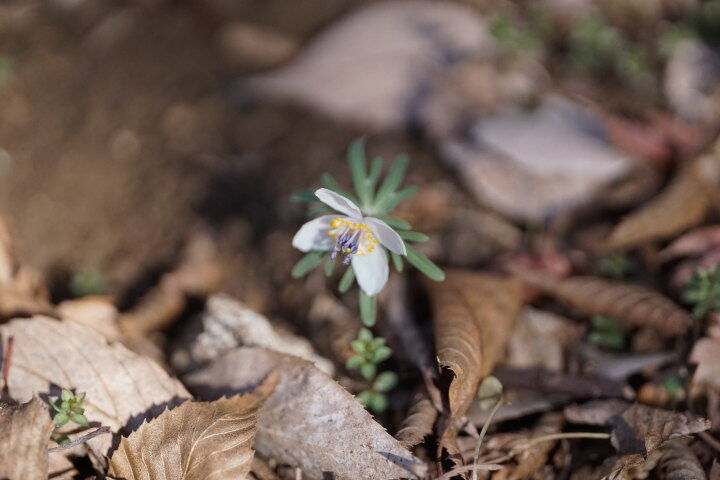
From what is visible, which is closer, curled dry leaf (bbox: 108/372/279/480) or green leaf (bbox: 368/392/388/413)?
curled dry leaf (bbox: 108/372/279/480)

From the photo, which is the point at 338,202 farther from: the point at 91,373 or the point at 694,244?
the point at 694,244

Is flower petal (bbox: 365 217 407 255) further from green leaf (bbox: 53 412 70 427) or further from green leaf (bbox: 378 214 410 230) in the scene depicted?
green leaf (bbox: 53 412 70 427)

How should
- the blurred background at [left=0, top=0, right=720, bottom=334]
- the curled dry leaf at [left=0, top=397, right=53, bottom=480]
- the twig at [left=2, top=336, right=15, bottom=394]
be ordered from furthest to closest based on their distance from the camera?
the blurred background at [left=0, top=0, right=720, bottom=334] → the twig at [left=2, top=336, right=15, bottom=394] → the curled dry leaf at [left=0, top=397, right=53, bottom=480]

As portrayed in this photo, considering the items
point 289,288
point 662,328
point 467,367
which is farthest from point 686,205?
point 289,288

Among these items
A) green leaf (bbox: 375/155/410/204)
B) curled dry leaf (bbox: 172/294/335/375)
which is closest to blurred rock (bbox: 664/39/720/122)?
green leaf (bbox: 375/155/410/204)

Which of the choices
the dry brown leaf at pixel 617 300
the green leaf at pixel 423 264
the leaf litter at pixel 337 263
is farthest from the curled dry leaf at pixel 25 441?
the dry brown leaf at pixel 617 300

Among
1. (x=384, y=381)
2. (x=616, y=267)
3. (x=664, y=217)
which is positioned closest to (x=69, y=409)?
(x=384, y=381)

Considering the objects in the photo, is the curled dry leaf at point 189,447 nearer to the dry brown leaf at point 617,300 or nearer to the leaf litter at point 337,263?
the leaf litter at point 337,263
